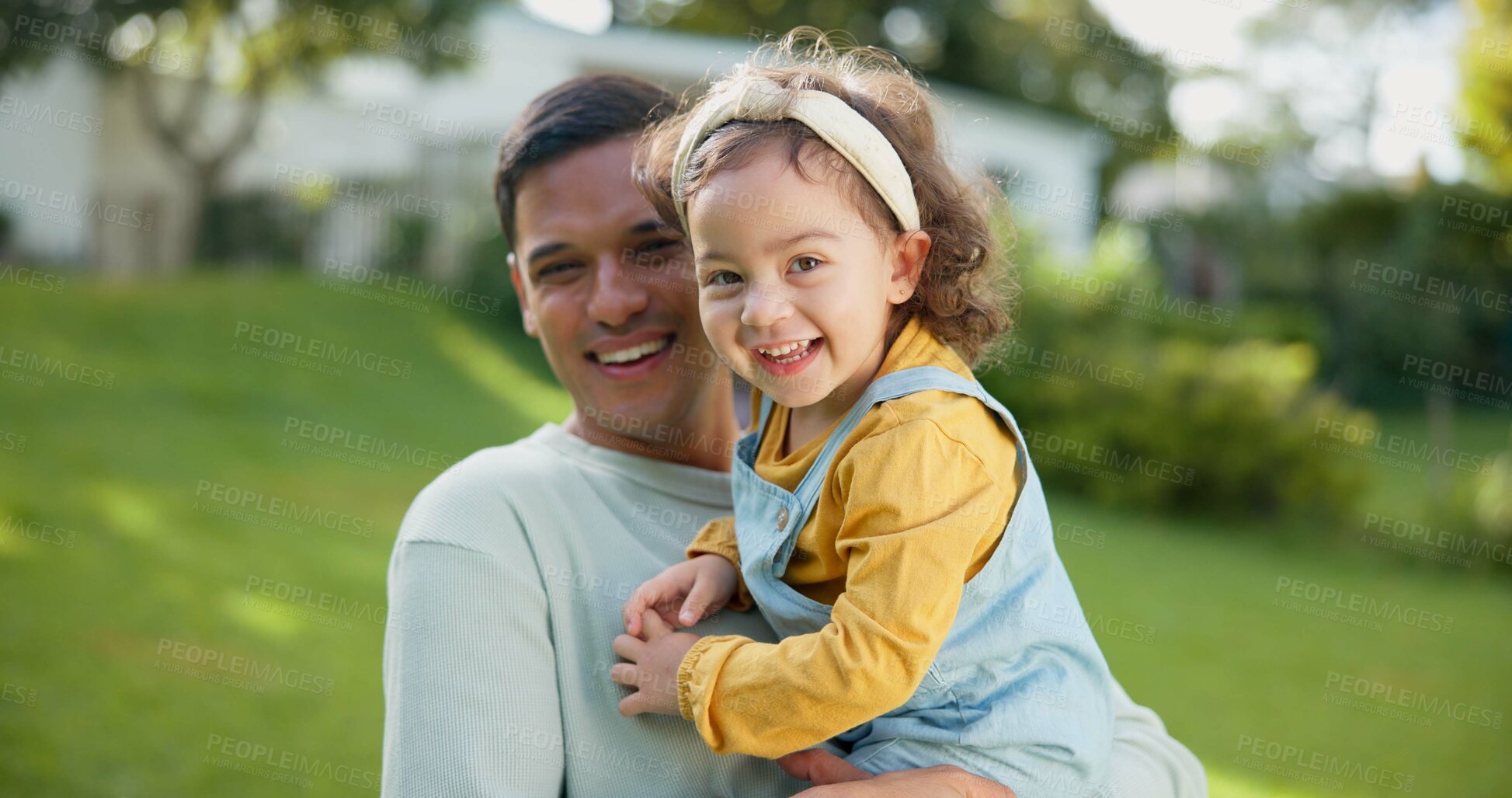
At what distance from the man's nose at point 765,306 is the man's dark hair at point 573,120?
27.7 inches

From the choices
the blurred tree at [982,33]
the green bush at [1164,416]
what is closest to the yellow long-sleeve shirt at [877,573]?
the green bush at [1164,416]

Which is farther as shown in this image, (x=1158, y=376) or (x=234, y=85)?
(x=234, y=85)

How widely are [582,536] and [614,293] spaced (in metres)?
0.49

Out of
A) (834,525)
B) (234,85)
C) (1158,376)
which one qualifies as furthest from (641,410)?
(234,85)

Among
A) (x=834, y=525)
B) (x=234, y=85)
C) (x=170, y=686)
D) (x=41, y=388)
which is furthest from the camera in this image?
(x=234, y=85)

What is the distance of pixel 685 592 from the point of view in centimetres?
207

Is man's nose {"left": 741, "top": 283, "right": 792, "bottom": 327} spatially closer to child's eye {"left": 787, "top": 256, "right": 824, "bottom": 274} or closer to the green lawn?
child's eye {"left": 787, "top": 256, "right": 824, "bottom": 274}

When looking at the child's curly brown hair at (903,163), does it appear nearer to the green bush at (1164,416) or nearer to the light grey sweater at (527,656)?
Result: the light grey sweater at (527,656)

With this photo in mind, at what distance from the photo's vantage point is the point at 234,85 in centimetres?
1964

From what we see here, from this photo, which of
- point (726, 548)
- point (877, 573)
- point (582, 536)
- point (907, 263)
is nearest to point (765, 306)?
point (907, 263)

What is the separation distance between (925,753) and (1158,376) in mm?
9926

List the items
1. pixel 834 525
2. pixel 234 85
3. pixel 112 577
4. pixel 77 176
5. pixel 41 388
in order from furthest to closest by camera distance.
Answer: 1. pixel 234 85
2. pixel 77 176
3. pixel 41 388
4. pixel 112 577
5. pixel 834 525

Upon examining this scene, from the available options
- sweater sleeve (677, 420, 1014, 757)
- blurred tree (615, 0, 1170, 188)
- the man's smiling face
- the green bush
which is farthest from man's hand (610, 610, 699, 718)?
blurred tree (615, 0, 1170, 188)

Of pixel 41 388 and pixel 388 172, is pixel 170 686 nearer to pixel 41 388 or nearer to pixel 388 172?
pixel 41 388
